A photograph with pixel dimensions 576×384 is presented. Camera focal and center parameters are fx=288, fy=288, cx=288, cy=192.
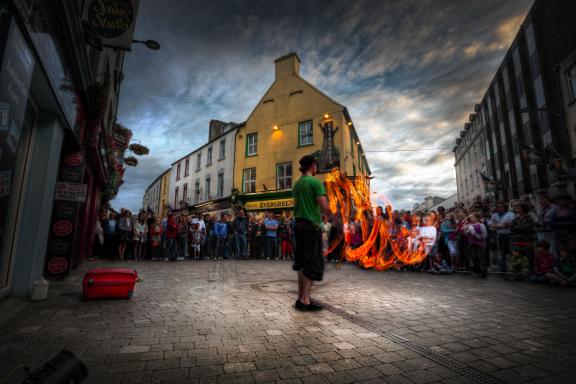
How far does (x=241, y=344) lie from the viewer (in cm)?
280

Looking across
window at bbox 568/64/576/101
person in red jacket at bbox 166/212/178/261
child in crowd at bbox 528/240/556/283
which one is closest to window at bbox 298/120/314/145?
person in red jacket at bbox 166/212/178/261

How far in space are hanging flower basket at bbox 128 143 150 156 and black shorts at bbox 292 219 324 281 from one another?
532 inches

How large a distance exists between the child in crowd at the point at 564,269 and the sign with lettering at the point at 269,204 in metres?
15.3

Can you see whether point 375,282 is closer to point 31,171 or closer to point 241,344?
point 241,344

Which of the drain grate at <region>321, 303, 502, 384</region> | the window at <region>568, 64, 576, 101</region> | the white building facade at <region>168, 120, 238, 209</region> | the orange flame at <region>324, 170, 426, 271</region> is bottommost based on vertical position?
the drain grate at <region>321, 303, 502, 384</region>

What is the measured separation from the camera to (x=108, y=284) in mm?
4473

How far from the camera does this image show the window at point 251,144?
24253 millimetres

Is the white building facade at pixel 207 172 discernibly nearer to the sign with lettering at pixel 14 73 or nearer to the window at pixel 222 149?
the window at pixel 222 149

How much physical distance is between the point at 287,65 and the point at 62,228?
69.6 feet

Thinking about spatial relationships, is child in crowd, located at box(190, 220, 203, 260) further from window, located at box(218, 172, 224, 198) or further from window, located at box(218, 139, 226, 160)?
window, located at box(218, 139, 226, 160)

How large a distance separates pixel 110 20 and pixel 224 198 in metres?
19.2

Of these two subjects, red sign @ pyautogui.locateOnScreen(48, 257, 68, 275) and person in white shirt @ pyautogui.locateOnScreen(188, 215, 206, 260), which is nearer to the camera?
red sign @ pyautogui.locateOnScreen(48, 257, 68, 275)

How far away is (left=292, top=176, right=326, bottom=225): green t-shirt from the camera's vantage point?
4.27m

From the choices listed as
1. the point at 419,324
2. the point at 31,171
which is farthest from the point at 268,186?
the point at 419,324
